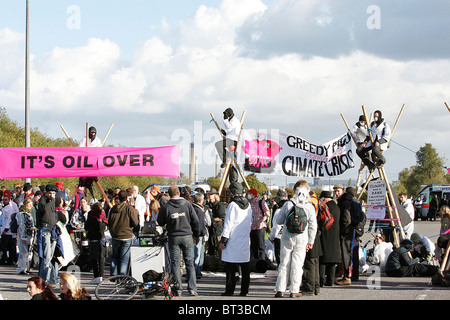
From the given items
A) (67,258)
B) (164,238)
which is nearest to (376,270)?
(164,238)

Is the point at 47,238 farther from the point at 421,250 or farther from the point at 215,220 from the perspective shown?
the point at 421,250

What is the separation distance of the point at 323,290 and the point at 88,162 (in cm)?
567

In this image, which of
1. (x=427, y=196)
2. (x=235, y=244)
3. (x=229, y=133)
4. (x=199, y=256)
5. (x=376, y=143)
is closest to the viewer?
(x=235, y=244)

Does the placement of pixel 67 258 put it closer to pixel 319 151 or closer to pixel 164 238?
pixel 164 238

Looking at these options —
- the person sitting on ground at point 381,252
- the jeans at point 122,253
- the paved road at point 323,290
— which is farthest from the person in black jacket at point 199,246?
the person sitting on ground at point 381,252

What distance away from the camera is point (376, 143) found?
17.2 meters

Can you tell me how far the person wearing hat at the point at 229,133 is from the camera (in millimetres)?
16875

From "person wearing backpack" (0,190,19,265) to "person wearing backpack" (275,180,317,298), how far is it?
8.33 metres

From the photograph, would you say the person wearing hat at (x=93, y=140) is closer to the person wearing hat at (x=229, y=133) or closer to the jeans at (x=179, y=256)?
the person wearing hat at (x=229, y=133)

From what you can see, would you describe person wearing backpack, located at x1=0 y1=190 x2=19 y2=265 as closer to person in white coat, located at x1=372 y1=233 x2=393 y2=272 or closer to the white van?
person in white coat, located at x1=372 y1=233 x2=393 y2=272

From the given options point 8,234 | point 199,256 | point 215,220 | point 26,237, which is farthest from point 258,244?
point 8,234

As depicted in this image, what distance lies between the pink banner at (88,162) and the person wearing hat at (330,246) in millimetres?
3555
